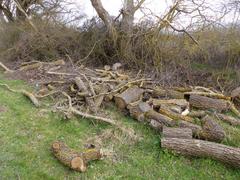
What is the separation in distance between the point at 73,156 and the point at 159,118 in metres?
1.93

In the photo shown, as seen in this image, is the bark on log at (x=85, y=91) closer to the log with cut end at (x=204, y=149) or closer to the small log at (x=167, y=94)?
the small log at (x=167, y=94)

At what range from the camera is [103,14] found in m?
9.39

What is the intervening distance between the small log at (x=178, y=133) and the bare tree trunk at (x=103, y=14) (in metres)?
4.81

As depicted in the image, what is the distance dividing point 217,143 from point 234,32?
4670mm

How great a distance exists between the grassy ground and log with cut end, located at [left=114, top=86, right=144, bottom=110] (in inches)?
20.0

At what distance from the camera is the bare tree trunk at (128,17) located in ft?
28.1

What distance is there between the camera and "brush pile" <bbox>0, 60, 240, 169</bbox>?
4508mm

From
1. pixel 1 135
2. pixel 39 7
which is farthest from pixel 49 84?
pixel 39 7

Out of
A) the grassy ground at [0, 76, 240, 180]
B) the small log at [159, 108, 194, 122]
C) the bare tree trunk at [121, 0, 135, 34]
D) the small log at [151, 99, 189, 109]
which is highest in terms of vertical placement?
the bare tree trunk at [121, 0, 135, 34]

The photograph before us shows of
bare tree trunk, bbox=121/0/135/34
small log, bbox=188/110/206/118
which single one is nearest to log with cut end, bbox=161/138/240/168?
small log, bbox=188/110/206/118

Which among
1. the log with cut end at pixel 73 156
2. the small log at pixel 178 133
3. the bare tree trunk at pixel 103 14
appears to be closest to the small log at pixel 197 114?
the small log at pixel 178 133

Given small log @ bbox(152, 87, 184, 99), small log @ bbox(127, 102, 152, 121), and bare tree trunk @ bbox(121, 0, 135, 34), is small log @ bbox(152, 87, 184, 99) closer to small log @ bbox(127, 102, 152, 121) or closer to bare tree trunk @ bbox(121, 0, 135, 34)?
small log @ bbox(127, 102, 152, 121)

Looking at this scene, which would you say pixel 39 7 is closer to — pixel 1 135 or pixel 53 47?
pixel 53 47

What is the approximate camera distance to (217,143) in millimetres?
4551
